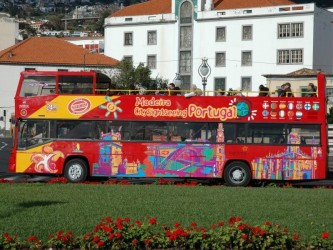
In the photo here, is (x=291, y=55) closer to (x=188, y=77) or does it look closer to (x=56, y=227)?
(x=188, y=77)

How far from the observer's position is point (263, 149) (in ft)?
79.7

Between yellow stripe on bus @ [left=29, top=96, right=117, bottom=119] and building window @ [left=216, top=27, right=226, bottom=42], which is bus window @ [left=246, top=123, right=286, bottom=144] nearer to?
yellow stripe on bus @ [left=29, top=96, right=117, bottom=119]

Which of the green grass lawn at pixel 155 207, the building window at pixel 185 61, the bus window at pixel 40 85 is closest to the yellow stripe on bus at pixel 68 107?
the bus window at pixel 40 85

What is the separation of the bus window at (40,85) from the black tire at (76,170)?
2.41 m

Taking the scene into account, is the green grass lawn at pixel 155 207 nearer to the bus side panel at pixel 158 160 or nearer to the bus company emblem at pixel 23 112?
the bus side panel at pixel 158 160

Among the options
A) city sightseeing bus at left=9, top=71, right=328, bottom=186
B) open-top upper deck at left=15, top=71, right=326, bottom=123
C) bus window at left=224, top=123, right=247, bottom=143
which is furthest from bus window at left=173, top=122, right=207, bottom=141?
bus window at left=224, top=123, right=247, bottom=143

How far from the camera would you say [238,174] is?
80.6 ft

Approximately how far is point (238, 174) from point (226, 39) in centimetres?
7514

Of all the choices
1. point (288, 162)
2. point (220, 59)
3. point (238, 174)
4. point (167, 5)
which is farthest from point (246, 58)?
point (288, 162)

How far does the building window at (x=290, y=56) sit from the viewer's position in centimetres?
9325

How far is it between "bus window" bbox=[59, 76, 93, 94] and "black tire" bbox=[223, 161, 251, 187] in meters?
5.22

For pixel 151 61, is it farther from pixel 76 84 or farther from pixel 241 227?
pixel 241 227

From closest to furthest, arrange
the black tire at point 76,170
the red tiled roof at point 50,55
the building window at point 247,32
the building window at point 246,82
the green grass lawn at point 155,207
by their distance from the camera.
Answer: the green grass lawn at point 155,207 → the black tire at point 76,170 → the building window at point 247,32 → the building window at point 246,82 → the red tiled roof at point 50,55

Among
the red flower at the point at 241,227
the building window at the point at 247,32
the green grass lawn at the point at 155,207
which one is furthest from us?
the building window at the point at 247,32
